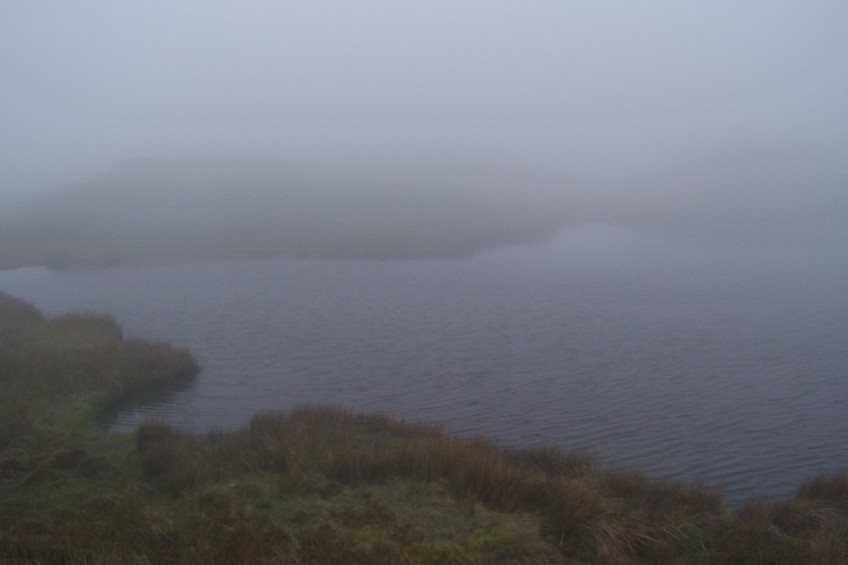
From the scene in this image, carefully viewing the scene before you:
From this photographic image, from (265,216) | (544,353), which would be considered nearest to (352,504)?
(544,353)

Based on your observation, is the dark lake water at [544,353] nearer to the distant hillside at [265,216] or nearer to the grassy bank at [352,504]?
the grassy bank at [352,504]

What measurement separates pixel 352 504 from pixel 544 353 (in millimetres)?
16923

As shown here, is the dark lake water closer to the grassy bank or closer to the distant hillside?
the grassy bank

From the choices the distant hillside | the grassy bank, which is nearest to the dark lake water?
the grassy bank

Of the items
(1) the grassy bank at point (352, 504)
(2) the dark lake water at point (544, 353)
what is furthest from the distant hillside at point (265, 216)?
(1) the grassy bank at point (352, 504)

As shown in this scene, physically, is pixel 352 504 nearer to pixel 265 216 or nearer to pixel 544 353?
pixel 544 353

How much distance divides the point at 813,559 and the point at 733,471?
6.75 meters

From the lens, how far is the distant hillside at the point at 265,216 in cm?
7750

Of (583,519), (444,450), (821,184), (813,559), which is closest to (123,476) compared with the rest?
(444,450)

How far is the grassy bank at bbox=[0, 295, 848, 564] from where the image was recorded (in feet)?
27.1

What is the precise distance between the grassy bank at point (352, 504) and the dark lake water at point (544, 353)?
11.1 feet

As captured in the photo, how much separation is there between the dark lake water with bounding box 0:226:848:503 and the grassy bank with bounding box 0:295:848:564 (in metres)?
3.38

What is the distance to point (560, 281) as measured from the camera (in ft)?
157

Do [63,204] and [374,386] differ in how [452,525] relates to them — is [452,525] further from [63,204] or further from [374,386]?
[63,204]
